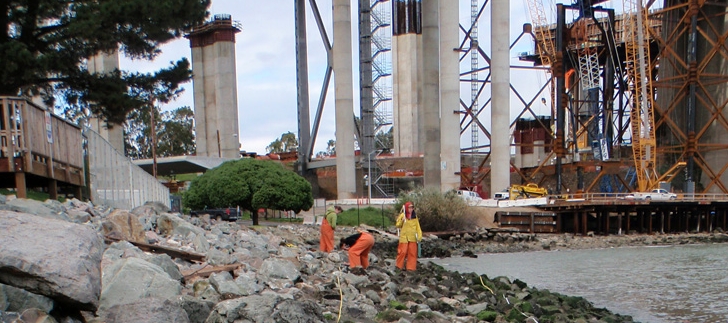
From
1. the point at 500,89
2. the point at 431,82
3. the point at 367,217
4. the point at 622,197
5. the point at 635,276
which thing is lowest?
the point at 367,217

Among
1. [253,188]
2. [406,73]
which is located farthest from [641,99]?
[253,188]

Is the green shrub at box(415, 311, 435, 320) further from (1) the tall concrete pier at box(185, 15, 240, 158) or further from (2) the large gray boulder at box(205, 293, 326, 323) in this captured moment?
(1) the tall concrete pier at box(185, 15, 240, 158)

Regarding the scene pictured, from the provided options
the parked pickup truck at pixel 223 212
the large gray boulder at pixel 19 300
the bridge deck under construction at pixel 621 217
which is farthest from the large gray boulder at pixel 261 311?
the bridge deck under construction at pixel 621 217

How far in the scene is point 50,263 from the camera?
21.1 ft

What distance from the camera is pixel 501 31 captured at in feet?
184

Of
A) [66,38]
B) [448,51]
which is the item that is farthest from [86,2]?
[448,51]

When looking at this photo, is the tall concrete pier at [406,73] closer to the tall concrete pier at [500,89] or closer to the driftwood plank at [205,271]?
the tall concrete pier at [500,89]

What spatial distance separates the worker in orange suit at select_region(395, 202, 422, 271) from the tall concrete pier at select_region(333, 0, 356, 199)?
1749 inches

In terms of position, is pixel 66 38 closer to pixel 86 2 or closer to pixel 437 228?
pixel 86 2

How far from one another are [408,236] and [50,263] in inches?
473

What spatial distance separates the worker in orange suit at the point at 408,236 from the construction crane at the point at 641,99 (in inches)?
1826

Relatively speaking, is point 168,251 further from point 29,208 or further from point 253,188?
point 253,188

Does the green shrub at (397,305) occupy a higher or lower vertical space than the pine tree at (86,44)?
lower

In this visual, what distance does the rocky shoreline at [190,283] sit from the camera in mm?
6453
